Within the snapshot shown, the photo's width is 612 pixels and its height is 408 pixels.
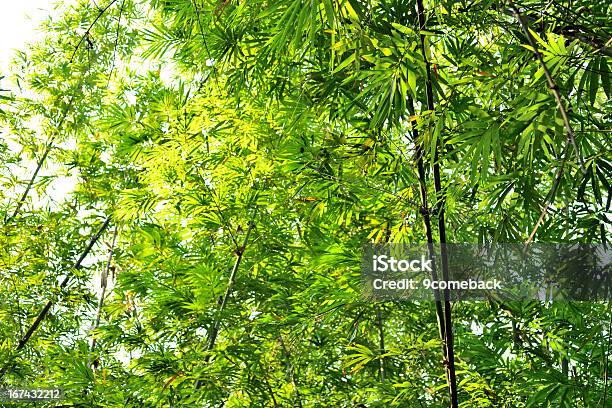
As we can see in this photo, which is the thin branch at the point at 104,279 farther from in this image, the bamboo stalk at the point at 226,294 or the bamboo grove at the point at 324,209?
the bamboo stalk at the point at 226,294

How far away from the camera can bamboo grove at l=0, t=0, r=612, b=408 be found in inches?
84.8

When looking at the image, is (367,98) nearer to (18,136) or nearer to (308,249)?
(308,249)

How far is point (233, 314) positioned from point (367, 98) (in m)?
1.25

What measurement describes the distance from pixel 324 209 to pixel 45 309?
9.45 feet

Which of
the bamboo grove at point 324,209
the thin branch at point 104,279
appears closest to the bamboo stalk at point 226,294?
the bamboo grove at point 324,209

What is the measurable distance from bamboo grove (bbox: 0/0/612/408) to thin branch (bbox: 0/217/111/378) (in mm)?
22

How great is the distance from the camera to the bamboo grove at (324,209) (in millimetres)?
2154

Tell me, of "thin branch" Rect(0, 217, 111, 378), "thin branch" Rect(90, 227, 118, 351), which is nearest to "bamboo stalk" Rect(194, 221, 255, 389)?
"thin branch" Rect(0, 217, 111, 378)

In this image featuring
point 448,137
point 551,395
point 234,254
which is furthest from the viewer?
point 234,254

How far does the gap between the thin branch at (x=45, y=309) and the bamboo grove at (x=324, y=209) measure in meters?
0.02

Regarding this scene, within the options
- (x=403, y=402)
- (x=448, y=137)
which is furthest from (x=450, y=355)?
(x=448, y=137)

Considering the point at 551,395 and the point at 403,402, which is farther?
the point at 403,402

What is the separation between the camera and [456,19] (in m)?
2.46

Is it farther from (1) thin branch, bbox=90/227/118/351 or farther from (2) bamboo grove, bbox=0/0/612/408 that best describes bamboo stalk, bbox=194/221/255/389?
(1) thin branch, bbox=90/227/118/351
